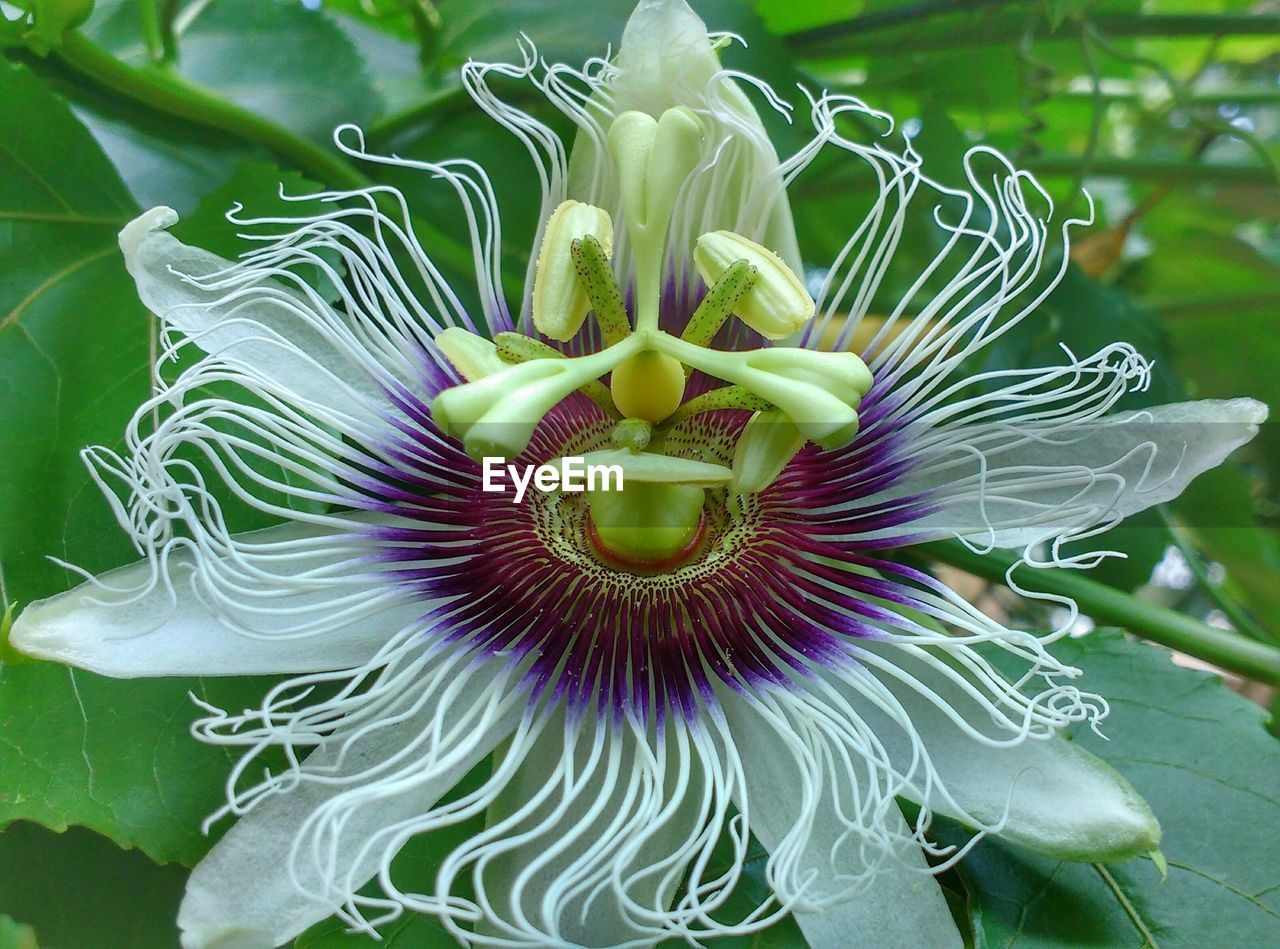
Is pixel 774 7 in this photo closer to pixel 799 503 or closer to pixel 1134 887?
pixel 799 503

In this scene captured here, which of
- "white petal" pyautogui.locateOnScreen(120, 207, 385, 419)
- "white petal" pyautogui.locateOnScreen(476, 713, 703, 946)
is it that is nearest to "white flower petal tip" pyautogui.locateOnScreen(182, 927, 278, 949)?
"white petal" pyautogui.locateOnScreen(476, 713, 703, 946)

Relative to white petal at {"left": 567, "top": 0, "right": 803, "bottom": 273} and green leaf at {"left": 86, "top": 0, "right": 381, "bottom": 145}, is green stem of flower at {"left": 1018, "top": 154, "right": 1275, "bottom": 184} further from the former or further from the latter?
green leaf at {"left": 86, "top": 0, "right": 381, "bottom": 145}

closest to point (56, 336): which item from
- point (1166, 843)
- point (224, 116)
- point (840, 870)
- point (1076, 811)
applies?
point (224, 116)

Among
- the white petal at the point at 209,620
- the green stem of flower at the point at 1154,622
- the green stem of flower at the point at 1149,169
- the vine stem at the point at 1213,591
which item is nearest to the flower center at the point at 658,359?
the white petal at the point at 209,620

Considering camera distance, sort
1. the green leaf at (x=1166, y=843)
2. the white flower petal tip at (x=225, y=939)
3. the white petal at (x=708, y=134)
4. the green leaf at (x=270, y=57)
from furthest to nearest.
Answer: the green leaf at (x=270, y=57)
the white petal at (x=708, y=134)
the green leaf at (x=1166, y=843)
the white flower petal tip at (x=225, y=939)

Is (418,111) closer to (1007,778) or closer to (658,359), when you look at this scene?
(658,359)

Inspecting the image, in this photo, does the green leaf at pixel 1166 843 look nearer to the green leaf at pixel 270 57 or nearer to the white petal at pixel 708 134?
the white petal at pixel 708 134

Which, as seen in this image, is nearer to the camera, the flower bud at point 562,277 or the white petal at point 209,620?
the white petal at point 209,620
